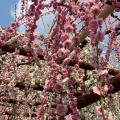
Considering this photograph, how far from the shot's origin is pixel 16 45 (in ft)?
10.6

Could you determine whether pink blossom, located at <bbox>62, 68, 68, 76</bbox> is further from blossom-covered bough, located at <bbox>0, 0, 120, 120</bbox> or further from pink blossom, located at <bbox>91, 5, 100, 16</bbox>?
pink blossom, located at <bbox>91, 5, 100, 16</bbox>

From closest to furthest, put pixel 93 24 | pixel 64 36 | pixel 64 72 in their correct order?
pixel 93 24 → pixel 64 36 → pixel 64 72

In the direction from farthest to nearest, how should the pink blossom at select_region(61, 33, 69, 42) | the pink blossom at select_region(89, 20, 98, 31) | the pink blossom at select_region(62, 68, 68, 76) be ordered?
the pink blossom at select_region(62, 68, 68, 76) < the pink blossom at select_region(61, 33, 69, 42) < the pink blossom at select_region(89, 20, 98, 31)

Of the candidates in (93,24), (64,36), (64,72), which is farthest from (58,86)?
(93,24)

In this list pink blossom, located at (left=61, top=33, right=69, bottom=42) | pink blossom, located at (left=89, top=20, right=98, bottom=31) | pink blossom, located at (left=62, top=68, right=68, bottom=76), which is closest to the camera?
pink blossom, located at (left=89, top=20, right=98, bottom=31)

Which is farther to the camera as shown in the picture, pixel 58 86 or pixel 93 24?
pixel 58 86

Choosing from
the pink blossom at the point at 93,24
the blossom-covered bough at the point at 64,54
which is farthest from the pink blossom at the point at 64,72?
the pink blossom at the point at 93,24

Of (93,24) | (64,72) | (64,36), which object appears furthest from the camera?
(64,72)

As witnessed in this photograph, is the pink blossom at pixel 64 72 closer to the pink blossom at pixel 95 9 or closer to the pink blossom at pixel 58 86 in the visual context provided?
the pink blossom at pixel 58 86

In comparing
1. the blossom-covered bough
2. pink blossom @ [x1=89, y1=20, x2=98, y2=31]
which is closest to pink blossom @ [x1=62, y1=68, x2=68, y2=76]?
the blossom-covered bough

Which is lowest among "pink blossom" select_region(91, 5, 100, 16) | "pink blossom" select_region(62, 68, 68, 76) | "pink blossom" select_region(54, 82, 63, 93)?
"pink blossom" select_region(54, 82, 63, 93)

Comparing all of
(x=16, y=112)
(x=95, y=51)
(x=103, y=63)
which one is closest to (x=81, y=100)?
(x=103, y=63)

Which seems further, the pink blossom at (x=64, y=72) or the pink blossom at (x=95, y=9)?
the pink blossom at (x=64, y=72)

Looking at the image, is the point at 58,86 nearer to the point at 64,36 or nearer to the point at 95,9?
the point at 64,36
